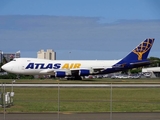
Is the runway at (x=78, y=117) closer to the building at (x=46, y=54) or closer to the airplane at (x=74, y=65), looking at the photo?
the airplane at (x=74, y=65)

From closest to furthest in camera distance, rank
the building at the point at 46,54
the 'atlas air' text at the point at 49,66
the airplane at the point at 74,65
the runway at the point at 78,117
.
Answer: the runway at the point at 78,117 < the 'atlas air' text at the point at 49,66 < the airplane at the point at 74,65 < the building at the point at 46,54

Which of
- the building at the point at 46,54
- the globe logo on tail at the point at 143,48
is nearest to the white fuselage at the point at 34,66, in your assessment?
the globe logo on tail at the point at 143,48

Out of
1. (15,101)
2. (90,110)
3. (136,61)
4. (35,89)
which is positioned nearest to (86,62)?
(136,61)

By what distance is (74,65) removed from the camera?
6575 centimetres

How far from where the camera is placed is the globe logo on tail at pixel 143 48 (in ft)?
218

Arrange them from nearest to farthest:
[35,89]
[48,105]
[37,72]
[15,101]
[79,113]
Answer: [79,113] < [48,105] < [15,101] < [35,89] < [37,72]

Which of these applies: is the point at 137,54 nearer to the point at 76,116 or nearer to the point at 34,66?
the point at 34,66

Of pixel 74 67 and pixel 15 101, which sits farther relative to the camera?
pixel 74 67

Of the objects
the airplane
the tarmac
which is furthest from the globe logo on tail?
the tarmac

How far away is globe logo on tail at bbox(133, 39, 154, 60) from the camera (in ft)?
218

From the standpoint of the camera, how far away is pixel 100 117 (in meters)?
19.4

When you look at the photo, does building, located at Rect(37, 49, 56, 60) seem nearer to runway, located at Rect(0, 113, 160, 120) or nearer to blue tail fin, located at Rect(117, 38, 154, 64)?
blue tail fin, located at Rect(117, 38, 154, 64)

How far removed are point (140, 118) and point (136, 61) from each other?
47775mm

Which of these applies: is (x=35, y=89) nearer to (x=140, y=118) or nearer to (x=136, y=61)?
(x=140, y=118)
